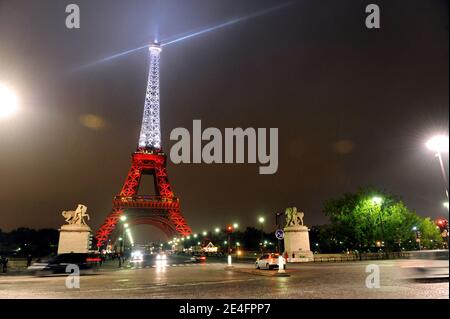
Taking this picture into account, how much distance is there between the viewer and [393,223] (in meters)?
54.5

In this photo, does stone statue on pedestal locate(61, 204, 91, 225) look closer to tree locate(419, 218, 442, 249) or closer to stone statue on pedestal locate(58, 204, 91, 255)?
stone statue on pedestal locate(58, 204, 91, 255)

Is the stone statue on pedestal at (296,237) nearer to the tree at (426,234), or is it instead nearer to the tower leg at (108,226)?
the tower leg at (108,226)

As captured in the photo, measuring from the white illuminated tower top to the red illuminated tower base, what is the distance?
7.53m

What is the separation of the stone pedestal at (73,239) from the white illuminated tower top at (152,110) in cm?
6239

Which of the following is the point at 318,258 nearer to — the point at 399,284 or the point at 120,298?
the point at 399,284

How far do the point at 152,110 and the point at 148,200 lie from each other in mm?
33469

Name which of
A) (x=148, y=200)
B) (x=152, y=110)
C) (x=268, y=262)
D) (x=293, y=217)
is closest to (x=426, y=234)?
(x=293, y=217)

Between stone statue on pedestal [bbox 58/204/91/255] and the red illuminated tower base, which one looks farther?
the red illuminated tower base

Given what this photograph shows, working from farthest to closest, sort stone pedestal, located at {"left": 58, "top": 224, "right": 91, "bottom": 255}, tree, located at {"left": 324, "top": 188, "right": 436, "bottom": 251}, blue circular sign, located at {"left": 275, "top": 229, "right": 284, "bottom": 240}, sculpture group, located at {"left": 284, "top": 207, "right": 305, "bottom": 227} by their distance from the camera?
1. tree, located at {"left": 324, "top": 188, "right": 436, "bottom": 251}
2. sculpture group, located at {"left": 284, "top": 207, "right": 305, "bottom": 227}
3. stone pedestal, located at {"left": 58, "top": 224, "right": 91, "bottom": 255}
4. blue circular sign, located at {"left": 275, "top": 229, "right": 284, "bottom": 240}

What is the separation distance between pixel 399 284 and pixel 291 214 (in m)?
24.1

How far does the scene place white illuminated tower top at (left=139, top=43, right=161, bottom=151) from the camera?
10359 cm

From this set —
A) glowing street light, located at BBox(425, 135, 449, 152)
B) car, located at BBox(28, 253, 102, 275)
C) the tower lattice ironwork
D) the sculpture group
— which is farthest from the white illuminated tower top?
glowing street light, located at BBox(425, 135, 449, 152)

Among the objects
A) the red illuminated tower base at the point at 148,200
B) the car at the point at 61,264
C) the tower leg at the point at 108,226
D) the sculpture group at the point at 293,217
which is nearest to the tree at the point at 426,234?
the red illuminated tower base at the point at 148,200
